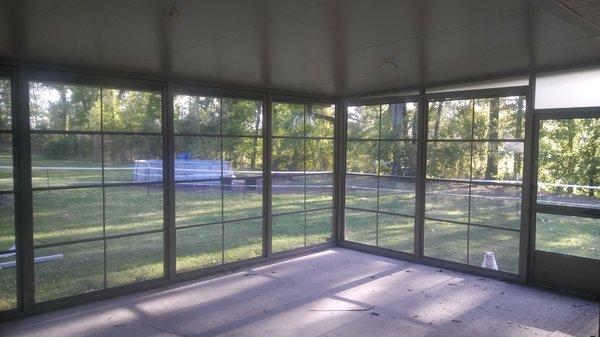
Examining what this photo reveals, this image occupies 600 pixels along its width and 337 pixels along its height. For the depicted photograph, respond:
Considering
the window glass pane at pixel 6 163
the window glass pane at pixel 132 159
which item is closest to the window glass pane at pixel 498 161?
the window glass pane at pixel 132 159

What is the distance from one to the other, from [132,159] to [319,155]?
301 centimetres

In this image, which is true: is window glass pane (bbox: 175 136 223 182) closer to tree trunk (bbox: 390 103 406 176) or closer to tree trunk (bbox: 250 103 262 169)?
tree trunk (bbox: 250 103 262 169)

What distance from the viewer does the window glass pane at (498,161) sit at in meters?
5.54

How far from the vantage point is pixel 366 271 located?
6016mm

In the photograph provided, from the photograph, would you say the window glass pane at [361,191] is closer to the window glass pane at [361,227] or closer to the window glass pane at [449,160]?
the window glass pane at [361,227]

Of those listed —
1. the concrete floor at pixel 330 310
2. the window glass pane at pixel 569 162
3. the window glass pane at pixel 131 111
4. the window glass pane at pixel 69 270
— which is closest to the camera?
the concrete floor at pixel 330 310

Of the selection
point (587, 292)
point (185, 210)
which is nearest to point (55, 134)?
point (185, 210)

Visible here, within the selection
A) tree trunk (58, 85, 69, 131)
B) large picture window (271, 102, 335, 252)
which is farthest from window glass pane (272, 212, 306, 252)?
tree trunk (58, 85, 69, 131)

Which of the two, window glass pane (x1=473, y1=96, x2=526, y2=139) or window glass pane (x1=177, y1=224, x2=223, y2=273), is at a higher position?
window glass pane (x1=473, y1=96, x2=526, y2=139)

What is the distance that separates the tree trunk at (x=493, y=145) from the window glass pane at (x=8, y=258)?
5.35 meters

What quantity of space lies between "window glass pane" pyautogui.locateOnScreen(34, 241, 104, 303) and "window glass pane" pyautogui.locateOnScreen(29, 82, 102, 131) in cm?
130

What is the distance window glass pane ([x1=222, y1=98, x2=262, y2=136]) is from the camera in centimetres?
601

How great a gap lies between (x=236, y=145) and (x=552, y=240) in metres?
4.04

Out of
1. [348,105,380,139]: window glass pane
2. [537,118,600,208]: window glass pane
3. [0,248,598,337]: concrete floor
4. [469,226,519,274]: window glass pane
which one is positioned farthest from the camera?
[348,105,380,139]: window glass pane
